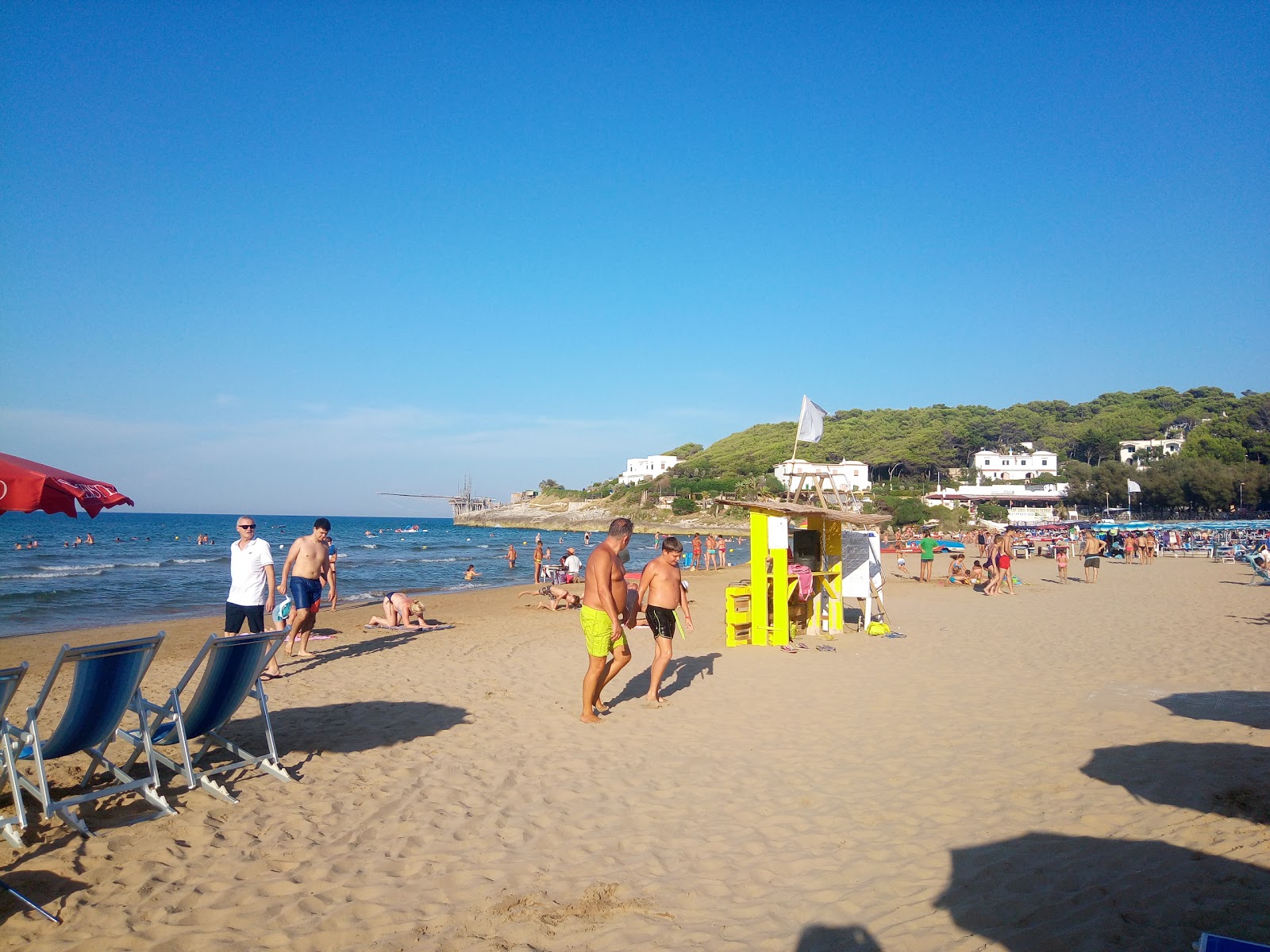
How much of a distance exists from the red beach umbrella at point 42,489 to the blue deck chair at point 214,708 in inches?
44.3

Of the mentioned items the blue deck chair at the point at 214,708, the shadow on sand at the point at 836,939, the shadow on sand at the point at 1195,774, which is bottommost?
the shadow on sand at the point at 836,939

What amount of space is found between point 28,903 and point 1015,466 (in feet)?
283

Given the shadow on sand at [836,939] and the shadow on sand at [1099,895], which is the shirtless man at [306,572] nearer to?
the shadow on sand at [836,939]

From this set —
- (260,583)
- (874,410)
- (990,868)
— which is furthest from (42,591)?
(874,410)

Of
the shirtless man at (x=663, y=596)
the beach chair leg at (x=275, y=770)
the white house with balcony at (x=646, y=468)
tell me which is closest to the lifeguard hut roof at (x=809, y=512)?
the shirtless man at (x=663, y=596)

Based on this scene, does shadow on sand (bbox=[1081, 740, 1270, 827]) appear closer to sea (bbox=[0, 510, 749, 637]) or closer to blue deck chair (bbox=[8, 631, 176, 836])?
blue deck chair (bbox=[8, 631, 176, 836])

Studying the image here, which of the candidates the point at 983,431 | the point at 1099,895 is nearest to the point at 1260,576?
Answer: the point at 1099,895

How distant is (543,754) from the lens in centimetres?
530

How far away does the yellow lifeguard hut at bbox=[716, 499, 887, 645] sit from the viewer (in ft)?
32.6

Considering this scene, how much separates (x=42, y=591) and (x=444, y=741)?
792 inches

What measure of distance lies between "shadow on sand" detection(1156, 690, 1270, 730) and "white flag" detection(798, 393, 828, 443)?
607cm

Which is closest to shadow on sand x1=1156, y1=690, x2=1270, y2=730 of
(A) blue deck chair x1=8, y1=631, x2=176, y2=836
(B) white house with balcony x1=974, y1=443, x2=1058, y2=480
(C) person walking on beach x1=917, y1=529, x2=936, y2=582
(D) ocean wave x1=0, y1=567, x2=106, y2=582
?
(A) blue deck chair x1=8, y1=631, x2=176, y2=836

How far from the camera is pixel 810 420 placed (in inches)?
471

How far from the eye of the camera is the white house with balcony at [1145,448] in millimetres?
71938
